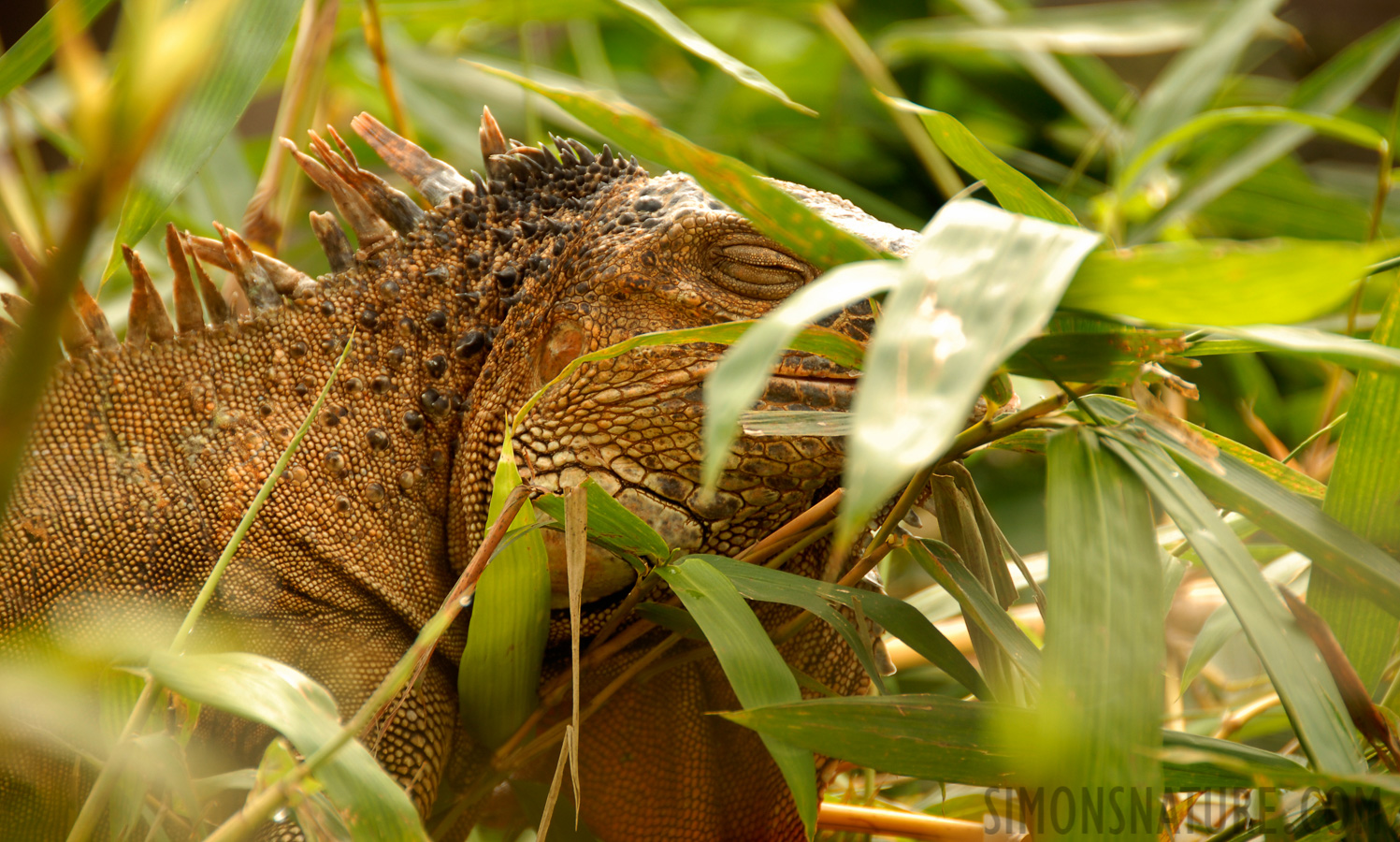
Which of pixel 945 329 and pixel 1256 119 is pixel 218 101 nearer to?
pixel 945 329

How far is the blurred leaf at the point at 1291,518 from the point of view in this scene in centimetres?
100

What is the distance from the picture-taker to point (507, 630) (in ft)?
4.51

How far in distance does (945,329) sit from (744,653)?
58cm

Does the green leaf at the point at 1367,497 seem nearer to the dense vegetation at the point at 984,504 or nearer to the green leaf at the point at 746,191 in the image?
the dense vegetation at the point at 984,504

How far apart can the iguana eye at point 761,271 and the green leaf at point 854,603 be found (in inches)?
19.0

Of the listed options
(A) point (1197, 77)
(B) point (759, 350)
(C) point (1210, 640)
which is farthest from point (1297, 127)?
(B) point (759, 350)

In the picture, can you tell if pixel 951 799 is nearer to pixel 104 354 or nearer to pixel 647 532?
pixel 647 532

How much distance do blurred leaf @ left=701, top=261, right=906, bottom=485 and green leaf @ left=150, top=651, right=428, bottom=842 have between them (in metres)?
0.52

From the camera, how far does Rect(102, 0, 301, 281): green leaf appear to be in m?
1.56

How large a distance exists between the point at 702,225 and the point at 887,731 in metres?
0.86

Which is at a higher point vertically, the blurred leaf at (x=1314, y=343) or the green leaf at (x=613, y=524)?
the blurred leaf at (x=1314, y=343)

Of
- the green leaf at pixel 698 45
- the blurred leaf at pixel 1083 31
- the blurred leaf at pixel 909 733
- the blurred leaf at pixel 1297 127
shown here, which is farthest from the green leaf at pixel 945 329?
the blurred leaf at pixel 1083 31

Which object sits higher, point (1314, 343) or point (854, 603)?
point (1314, 343)

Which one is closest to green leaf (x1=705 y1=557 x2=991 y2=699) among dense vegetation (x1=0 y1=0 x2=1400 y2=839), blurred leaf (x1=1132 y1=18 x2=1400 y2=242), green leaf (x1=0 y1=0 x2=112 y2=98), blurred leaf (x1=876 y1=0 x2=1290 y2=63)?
dense vegetation (x1=0 y1=0 x2=1400 y2=839)
